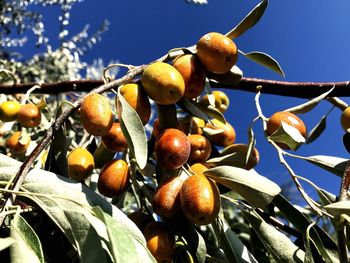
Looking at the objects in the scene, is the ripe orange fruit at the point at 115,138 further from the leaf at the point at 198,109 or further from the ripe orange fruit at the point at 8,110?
the ripe orange fruit at the point at 8,110

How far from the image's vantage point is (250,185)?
3.46ft

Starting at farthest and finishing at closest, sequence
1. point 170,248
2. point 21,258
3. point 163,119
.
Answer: point 163,119 → point 170,248 → point 21,258

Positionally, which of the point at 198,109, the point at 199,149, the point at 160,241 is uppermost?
the point at 198,109

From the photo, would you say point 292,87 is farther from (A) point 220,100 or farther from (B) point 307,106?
(A) point 220,100

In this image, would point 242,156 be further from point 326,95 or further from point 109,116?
point 109,116

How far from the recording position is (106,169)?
119 centimetres

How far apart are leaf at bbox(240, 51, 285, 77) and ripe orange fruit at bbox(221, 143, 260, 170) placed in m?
0.23

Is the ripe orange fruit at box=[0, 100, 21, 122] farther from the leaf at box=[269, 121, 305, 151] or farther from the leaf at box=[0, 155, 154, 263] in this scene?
the leaf at box=[269, 121, 305, 151]

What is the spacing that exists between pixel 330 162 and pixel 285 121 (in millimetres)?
194

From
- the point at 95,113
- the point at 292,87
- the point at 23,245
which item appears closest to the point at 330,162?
the point at 292,87

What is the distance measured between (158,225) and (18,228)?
0.31 m

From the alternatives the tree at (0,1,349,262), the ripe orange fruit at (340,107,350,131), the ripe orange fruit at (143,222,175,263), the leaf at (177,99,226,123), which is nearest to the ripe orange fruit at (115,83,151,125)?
the tree at (0,1,349,262)

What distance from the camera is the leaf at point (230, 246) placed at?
3.74 feet

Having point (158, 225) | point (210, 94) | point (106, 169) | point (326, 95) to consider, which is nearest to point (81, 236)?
point (158, 225)
